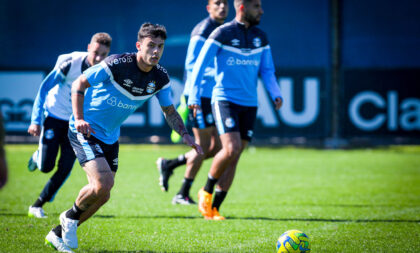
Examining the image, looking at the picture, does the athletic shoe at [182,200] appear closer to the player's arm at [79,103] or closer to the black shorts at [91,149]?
the black shorts at [91,149]

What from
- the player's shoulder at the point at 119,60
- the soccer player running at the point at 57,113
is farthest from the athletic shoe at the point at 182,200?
the player's shoulder at the point at 119,60

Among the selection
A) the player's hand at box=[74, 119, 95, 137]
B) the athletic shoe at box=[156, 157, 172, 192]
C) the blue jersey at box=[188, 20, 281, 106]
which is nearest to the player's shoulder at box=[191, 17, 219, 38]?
the blue jersey at box=[188, 20, 281, 106]

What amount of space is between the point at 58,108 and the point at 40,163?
0.71 meters

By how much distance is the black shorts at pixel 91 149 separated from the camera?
5.65 m

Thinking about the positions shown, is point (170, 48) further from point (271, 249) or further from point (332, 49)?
point (271, 249)

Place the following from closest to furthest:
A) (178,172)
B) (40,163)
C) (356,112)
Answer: (40,163) → (178,172) → (356,112)

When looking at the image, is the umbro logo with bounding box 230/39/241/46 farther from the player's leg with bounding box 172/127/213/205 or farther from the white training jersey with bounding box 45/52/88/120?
the white training jersey with bounding box 45/52/88/120

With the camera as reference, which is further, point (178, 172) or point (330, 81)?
point (330, 81)

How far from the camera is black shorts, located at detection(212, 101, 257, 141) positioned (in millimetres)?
7402

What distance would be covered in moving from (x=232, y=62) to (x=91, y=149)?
255cm

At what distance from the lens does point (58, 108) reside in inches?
303

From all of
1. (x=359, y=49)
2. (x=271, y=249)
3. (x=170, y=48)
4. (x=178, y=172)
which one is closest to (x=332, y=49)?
(x=359, y=49)

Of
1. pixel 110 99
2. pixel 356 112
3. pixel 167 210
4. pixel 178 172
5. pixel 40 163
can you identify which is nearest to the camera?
pixel 110 99

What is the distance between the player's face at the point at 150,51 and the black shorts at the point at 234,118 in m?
1.78
